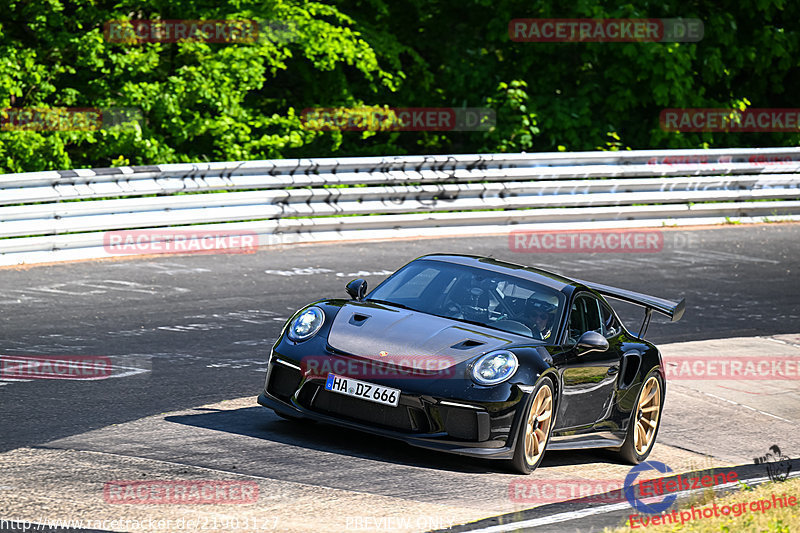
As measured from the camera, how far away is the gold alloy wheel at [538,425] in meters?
7.65

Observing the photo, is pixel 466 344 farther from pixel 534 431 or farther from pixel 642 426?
pixel 642 426

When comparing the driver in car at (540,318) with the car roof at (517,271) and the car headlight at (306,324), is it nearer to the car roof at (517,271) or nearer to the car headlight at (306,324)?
the car roof at (517,271)

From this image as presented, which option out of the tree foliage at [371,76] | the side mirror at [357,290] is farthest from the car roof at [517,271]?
the tree foliage at [371,76]

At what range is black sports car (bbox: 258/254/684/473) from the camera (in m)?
7.46

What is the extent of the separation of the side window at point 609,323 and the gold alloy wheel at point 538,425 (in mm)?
1160

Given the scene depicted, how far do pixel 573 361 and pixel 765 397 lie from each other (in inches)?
149

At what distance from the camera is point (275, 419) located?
8.48 m

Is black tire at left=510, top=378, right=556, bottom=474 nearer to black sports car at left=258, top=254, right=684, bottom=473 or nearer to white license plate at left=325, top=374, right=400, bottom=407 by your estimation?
black sports car at left=258, top=254, right=684, bottom=473

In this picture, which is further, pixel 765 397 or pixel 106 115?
pixel 106 115

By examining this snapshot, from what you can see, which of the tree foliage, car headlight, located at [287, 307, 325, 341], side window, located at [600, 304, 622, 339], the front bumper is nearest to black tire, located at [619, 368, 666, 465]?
side window, located at [600, 304, 622, 339]

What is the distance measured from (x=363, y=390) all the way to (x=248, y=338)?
3.92m

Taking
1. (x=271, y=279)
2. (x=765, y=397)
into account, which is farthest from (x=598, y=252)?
(x=765, y=397)

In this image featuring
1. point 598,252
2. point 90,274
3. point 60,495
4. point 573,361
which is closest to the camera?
point 60,495

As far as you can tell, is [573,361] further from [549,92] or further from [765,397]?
[549,92]
